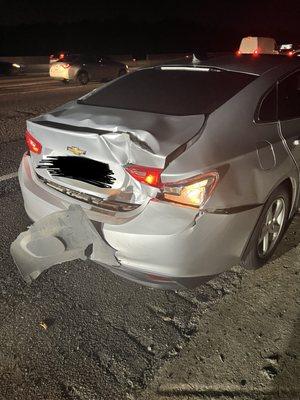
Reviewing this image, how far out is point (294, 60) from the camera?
3662 millimetres

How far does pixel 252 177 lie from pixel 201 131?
0.46 meters

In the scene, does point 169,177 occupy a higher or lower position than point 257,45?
higher

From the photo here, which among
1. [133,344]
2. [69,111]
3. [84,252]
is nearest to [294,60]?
[69,111]

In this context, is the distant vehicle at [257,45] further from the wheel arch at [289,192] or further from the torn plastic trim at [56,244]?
the torn plastic trim at [56,244]

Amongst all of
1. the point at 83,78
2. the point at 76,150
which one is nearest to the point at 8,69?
the point at 83,78

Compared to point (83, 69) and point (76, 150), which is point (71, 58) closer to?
point (83, 69)

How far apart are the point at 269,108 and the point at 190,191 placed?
3.66ft

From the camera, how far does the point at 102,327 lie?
2830 mm

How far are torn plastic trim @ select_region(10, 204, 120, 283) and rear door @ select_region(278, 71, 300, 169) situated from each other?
1.63 metres

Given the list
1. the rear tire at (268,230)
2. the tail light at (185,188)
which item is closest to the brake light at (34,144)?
the tail light at (185,188)

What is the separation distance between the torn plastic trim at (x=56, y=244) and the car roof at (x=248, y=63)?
5.80 ft

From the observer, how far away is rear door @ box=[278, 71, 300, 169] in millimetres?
3199

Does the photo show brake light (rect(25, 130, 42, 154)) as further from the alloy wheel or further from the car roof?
the alloy wheel

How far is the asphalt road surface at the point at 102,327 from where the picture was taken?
244cm
